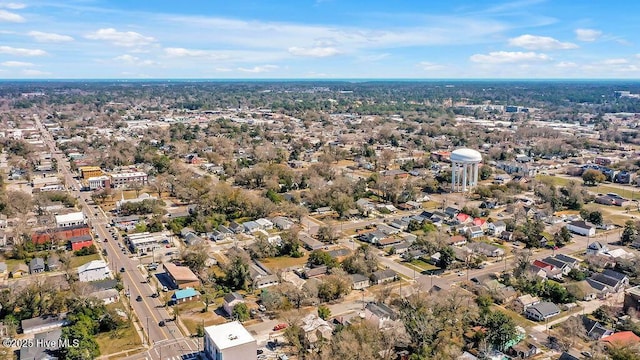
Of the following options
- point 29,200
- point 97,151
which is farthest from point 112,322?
point 97,151

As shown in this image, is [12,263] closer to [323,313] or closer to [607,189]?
[323,313]

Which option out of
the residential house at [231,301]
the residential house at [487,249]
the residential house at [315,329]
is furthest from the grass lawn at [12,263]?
the residential house at [487,249]

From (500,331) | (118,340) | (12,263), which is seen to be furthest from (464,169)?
(12,263)

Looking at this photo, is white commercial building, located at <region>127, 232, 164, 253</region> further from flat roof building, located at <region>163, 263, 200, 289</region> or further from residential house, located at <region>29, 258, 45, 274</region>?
residential house, located at <region>29, 258, 45, 274</region>

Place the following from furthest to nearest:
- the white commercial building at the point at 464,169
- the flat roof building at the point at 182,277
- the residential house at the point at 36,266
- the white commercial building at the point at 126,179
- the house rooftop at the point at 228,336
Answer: the white commercial building at the point at 126,179 < the white commercial building at the point at 464,169 < the residential house at the point at 36,266 < the flat roof building at the point at 182,277 < the house rooftop at the point at 228,336

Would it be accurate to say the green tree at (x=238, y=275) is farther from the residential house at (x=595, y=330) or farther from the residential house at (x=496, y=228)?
the residential house at (x=496, y=228)

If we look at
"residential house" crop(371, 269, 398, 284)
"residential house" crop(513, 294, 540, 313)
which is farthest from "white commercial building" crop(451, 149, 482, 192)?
"residential house" crop(513, 294, 540, 313)

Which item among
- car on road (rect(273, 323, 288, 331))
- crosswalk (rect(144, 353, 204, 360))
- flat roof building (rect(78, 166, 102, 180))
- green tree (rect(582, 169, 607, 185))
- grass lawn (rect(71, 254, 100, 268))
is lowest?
crosswalk (rect(144, 353, 204, 360))
